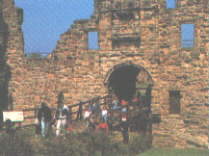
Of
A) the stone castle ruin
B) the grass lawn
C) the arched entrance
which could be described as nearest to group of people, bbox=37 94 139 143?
the arched entrance

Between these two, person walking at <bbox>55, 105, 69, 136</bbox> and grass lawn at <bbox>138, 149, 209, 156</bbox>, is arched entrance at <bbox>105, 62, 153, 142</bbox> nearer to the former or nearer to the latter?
grass lawn at <bbox>138, 149, 209, 156</bbox>

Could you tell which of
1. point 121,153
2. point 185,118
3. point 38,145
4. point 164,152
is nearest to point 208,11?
point 185,118

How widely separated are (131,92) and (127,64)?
3587mm

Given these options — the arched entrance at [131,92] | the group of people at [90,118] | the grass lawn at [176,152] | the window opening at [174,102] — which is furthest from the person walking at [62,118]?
the window opening at [174,102]

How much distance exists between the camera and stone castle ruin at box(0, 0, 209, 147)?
2188 centimetres

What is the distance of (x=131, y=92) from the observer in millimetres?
26078

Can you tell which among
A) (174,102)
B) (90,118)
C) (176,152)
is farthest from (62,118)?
(174,102)

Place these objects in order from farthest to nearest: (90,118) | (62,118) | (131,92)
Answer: (131,92) < (90,118) < (62,118)

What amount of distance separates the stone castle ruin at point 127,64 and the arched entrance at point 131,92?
0.21ft

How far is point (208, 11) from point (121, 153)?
28.4ft

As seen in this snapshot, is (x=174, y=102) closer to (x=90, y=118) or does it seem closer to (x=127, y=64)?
(x=127, y=64)

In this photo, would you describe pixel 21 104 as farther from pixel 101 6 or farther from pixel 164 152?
pixel 164 152

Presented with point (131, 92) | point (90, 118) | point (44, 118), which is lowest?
point (90, 118)

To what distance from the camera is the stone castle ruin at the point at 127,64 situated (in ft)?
71.8
